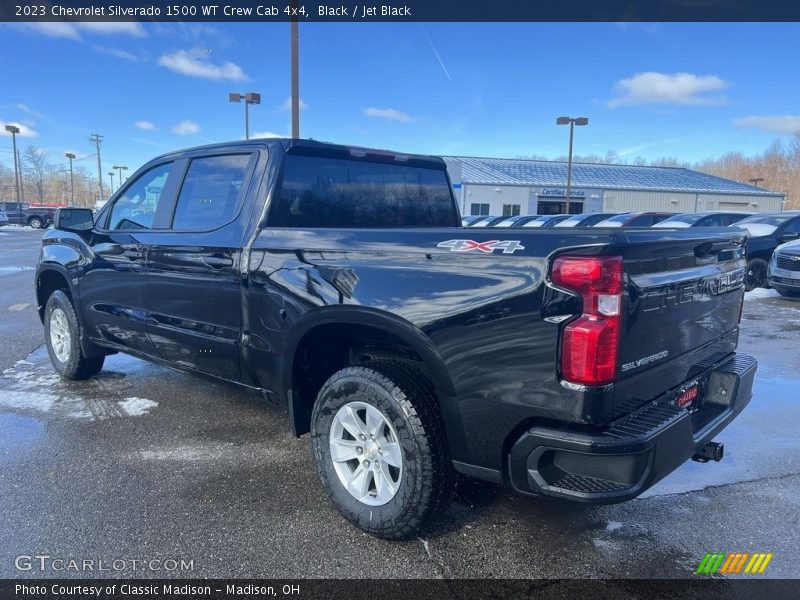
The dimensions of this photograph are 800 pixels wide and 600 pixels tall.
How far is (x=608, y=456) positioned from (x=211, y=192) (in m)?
2.88

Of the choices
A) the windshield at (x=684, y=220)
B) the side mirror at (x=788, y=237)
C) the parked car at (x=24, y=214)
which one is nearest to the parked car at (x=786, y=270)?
the side mirror at (x=788, y=237)

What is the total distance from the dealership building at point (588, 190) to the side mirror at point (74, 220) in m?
34.3

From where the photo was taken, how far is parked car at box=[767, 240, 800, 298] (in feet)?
34.3

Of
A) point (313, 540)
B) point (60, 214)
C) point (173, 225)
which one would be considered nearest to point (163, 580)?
point (313, 540)

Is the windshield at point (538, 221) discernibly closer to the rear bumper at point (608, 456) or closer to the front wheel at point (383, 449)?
the front wheel at point (383, 449)

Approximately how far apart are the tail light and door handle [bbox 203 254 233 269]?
2029 mm

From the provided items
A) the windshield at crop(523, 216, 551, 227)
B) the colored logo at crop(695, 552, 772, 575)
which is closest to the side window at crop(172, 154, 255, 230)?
the colored logo at crop(695, 552, 772, 575)

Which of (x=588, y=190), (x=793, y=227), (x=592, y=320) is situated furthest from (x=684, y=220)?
(x=588, y=190)

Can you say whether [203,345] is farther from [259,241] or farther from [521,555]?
[521,555]

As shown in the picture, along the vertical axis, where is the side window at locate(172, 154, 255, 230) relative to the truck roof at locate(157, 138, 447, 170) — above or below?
below

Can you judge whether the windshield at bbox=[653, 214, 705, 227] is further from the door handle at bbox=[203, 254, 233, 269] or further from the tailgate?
the door handle at bbox=[203, 254, 233, 269]

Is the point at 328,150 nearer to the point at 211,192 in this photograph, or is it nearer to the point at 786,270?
the point at 211,192

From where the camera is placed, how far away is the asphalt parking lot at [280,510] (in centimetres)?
265

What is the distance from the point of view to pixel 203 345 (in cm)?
365
